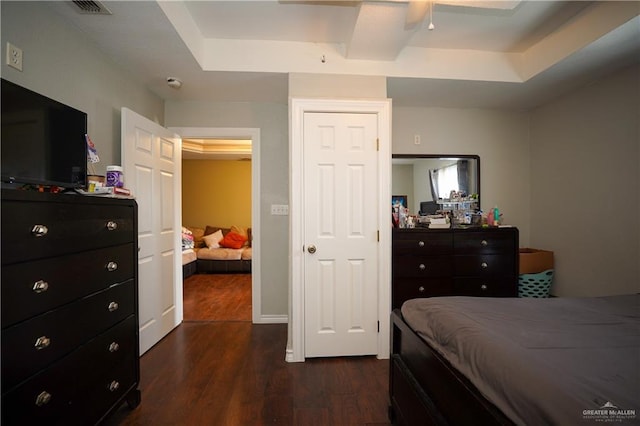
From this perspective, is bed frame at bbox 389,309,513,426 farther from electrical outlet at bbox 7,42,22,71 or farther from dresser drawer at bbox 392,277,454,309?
electrical outlet at bbox 7,42,22,71

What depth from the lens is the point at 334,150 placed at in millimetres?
2414

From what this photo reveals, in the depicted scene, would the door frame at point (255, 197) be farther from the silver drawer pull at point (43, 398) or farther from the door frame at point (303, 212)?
the silver drawer pull at point (43, 398)

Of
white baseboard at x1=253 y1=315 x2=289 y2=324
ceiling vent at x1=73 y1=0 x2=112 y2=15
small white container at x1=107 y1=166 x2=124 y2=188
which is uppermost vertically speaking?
ceiling vent at x1=73 y1=0 x2=112 y2=15

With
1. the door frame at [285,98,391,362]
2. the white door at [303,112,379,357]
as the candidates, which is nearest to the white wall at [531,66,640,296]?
the door frame at [285,98,391,362]

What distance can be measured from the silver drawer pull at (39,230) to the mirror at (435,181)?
9.12 feet

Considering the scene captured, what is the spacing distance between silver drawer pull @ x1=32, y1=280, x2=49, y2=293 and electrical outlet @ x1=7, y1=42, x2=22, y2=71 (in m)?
1.19

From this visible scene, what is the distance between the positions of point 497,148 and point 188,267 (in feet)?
16.6

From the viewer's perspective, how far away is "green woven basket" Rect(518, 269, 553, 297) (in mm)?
2990

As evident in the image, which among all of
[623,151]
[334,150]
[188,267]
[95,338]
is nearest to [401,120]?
[334,150]

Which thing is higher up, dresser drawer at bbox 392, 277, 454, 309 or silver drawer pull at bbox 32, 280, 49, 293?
silver drawer pull at bbox 32, 280, 49, 293

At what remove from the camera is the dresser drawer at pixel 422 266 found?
8.51ft

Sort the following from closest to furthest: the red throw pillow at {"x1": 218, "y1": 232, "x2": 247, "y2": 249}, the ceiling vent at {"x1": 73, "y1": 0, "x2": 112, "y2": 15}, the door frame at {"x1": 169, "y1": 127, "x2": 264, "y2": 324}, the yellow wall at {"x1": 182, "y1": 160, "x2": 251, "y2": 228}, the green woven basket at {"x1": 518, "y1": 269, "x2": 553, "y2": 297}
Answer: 1. the ceiling vent at {"x1": 73, "y1": 0, "x2": 112, "y2": 15}
2. the green woven basket at {"x1": 518, "y1": 269, "x2": 553, "y2": 297}
3. the door frame at {"x1": 169, "y1": 127, "x2": 264, "y2": 324}
4. the red throw pillow at {"x1": 218, "y1": 232, "x2": 247, "y2": 249}
5. the yellow wall at {"x1": 182, "y1": 160, "x2": 251, "y2": 228}

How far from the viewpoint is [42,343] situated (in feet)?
3.75

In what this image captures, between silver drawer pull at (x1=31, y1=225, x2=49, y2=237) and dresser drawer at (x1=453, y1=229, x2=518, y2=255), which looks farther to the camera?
dresser drawer at (x1=453, y1=229, x2=518, y2=255)
